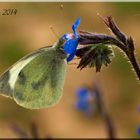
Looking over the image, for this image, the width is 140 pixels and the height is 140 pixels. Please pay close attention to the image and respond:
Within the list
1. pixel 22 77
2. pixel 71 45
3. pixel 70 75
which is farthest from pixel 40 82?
pixel 70 75

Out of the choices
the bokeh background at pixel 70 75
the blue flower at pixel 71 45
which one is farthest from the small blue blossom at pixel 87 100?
the blue flower at pixel 71 45

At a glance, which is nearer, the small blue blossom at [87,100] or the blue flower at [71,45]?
the blue flower at [71,45]

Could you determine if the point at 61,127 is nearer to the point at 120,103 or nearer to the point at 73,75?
the point at 120,103

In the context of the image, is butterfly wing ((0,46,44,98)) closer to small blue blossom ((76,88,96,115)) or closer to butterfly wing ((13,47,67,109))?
butterfly wing ((13,47,67,109))

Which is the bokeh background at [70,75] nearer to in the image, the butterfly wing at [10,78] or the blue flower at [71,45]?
the butterfly wing at [10,78]

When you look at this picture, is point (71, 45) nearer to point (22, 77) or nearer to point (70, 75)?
point (22, 77)

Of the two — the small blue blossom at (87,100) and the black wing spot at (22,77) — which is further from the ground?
the black wing spot at (22,77)

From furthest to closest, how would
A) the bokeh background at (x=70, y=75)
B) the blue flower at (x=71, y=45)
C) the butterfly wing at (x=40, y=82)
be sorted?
the bokeh background at (x=70, y=75) < the butterfly wing at (x=40, y=82) < the blue flower at (x=71, y=45)
